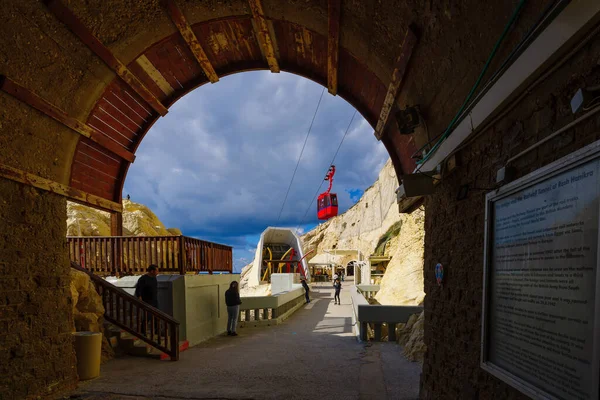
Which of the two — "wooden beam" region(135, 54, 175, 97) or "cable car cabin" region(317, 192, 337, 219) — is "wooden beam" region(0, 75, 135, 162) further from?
"cable car cabin" region(317, 192, 337, 219)

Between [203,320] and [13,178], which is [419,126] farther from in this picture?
[203,320]

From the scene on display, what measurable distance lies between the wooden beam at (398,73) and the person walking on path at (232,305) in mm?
7129

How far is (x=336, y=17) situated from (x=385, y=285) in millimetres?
16397

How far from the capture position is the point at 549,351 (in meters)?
2.18

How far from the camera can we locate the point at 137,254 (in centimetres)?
1062

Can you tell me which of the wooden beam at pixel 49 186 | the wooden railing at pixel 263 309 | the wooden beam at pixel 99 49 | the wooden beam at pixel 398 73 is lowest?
the wooden railing at pixel 263 309

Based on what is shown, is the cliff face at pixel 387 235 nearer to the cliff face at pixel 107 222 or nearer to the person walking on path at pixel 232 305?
the person walking on path at pixel 232 305

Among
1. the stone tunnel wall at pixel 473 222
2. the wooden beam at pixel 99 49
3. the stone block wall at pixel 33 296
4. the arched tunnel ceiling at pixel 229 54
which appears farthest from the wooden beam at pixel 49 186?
the stone tunnel wall at pixel 473 222

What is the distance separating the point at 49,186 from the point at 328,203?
32.9 metres

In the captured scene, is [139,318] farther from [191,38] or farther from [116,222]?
[191,38]

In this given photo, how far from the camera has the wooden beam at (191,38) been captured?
5340 millimetres

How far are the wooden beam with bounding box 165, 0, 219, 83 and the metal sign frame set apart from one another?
4799 mm

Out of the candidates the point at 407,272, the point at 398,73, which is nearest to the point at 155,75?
the point at 398,73

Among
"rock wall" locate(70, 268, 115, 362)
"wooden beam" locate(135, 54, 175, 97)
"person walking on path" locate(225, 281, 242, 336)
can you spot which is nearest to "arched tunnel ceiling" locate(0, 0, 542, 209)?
"wooden beam" locate(135, 54, 175, 97)
